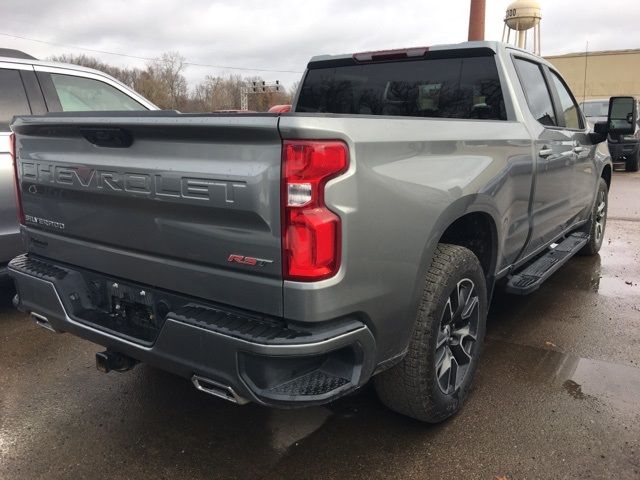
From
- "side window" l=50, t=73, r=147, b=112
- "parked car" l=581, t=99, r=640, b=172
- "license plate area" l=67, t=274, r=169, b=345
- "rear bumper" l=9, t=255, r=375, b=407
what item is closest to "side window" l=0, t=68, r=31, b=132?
"side window" l=50, t=73, r=147, b=112

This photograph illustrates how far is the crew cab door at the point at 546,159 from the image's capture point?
370 centimetres

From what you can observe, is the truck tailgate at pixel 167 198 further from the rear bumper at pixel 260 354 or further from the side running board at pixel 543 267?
the side running board at pixel 543 267

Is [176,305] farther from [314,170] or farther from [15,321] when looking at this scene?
[15,321]

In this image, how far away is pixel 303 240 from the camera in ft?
6.30

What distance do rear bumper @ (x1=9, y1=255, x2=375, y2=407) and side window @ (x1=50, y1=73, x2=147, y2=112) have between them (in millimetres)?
3269

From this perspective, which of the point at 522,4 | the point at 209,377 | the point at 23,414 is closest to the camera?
the point at 209,377

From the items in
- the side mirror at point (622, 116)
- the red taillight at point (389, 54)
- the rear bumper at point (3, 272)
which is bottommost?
the rear bumper at point (3, 272)

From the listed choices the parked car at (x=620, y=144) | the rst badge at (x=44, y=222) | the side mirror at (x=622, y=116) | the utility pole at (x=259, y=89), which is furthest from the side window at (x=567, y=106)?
the utility pole at (x=259, y=89)

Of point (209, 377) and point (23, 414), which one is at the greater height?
point (209, 377)

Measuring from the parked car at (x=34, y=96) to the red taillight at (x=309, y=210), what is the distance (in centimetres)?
314

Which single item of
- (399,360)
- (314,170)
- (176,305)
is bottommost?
→ (399,360)

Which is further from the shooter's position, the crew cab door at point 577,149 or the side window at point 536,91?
the crew cab door at point 577,149

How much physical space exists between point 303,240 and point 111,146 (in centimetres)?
105

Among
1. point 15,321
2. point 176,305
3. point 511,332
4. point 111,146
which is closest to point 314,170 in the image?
point 176,305
